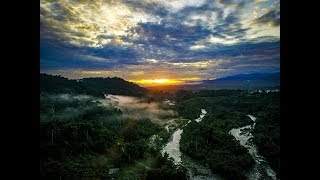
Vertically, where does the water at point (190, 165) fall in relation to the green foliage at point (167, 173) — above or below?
below

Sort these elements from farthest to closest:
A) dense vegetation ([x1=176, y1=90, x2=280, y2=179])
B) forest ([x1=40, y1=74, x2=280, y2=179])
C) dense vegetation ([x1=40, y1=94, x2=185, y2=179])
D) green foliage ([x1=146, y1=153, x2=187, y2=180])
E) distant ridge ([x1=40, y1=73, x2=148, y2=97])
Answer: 1. distant ridge ([x1=40, y1=73, x2=148, y2=97])
2. dense vegetation ([x1=176, y1=90, x2=280, y2=179])
3. forest ([x1=40, y1=74, x2=280, y2=179])
4. dense vegetation ([x1=40, y1=94, x2=185, y2=179])
5. green foliage ([x1=146, y1=153, x2=187, y2=180])

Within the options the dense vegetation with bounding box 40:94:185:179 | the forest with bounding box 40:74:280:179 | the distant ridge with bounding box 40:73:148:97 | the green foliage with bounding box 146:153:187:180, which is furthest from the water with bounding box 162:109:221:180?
the distant ridge with bounding box 40:73:148:97

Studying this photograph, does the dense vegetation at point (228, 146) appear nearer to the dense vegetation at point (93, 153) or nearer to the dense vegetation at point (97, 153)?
the dense vegetation at point (97, 153)

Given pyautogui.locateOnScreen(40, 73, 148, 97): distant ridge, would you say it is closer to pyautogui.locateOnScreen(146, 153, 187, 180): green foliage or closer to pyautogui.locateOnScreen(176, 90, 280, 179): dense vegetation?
pyautogui.locateOnScreen(176, 90, 280, 179): dense vegetation

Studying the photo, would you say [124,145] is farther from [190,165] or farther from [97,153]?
[190,165]

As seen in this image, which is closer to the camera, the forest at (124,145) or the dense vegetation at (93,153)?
the dense vegetation at (93,153)

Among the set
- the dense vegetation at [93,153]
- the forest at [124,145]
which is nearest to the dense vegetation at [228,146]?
the forest at [124,145]

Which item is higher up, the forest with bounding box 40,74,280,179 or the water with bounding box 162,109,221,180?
the forest with bounding box 40,74,280,179

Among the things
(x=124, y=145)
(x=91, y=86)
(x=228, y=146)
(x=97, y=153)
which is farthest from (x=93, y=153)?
(x=91, y=86)
